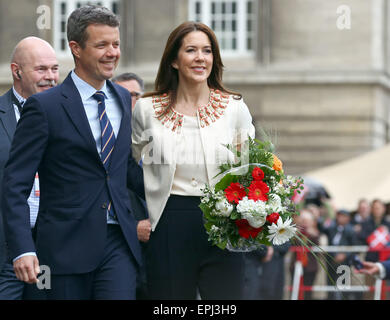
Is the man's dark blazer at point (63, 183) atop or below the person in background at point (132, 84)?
below

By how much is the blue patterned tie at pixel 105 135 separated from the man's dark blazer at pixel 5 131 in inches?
36.4

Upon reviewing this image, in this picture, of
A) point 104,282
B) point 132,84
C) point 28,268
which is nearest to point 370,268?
point 132,84

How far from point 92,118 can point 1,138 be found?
1009 millimetres

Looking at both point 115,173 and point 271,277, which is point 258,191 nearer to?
point 115,173

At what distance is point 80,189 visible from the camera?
562 centimetres

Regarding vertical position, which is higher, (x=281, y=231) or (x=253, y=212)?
(x=253, y=212)

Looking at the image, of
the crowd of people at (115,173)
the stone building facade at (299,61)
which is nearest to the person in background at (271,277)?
the crowd of people at (115,173)

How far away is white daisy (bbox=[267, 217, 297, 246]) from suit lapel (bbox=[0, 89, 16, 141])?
6.29ft

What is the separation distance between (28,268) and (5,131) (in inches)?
60.9

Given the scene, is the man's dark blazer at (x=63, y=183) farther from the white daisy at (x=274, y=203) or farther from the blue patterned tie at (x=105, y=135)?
the white daisy at (x=274, y=203)

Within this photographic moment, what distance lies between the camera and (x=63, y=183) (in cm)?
561

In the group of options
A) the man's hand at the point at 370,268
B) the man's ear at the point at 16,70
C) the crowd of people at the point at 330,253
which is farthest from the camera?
the crowd of people at the point at 330,253

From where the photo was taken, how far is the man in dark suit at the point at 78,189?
5566mm
